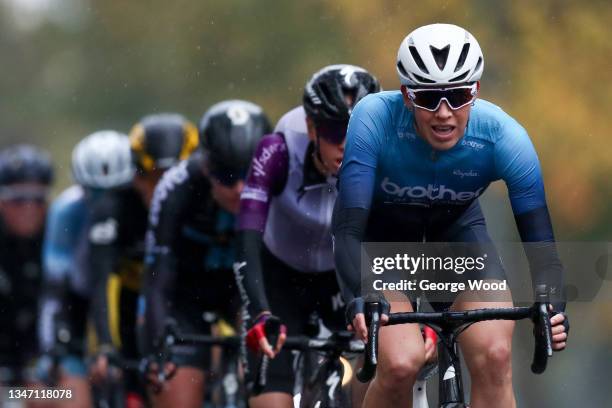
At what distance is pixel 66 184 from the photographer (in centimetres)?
2830

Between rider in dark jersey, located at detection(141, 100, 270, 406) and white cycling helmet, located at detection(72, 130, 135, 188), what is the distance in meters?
1.94

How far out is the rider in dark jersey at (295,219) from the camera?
25.5ft

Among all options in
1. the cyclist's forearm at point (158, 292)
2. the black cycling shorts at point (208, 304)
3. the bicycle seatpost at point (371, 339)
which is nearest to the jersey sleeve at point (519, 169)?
the bicycle seatpost at point (371, 339)

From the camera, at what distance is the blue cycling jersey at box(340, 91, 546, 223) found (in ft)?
21.5

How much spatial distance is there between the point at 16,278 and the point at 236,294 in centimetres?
421

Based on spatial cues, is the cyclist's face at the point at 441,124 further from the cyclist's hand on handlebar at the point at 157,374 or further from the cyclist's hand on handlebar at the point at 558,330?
the cyclist's hand on handlebar at the point at 157,374

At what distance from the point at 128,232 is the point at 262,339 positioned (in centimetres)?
458

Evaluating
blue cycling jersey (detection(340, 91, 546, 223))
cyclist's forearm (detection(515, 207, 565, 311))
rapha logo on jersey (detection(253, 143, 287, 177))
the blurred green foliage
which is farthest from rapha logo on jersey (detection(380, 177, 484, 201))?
the blurred green foliage

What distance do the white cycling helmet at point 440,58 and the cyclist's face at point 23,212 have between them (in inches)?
296

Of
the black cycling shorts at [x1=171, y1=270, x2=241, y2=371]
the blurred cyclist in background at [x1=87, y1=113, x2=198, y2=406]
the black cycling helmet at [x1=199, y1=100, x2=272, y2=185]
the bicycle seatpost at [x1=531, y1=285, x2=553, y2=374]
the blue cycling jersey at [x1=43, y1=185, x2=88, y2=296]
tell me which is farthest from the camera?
the blue cycling jersey at [x1=43, y1=185, x2=88, y2=296]

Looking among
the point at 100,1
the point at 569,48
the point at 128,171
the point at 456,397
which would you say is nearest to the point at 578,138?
the point at 569,48

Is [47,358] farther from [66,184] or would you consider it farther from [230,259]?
[66,184]

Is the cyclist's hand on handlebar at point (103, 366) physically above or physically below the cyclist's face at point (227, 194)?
below

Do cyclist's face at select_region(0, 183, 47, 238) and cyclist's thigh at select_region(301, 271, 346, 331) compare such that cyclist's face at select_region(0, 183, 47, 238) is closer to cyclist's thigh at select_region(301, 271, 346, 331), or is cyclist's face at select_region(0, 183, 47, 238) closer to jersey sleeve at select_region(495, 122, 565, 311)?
cyclist's thigh at select_region(301, 271, 346, 331)
